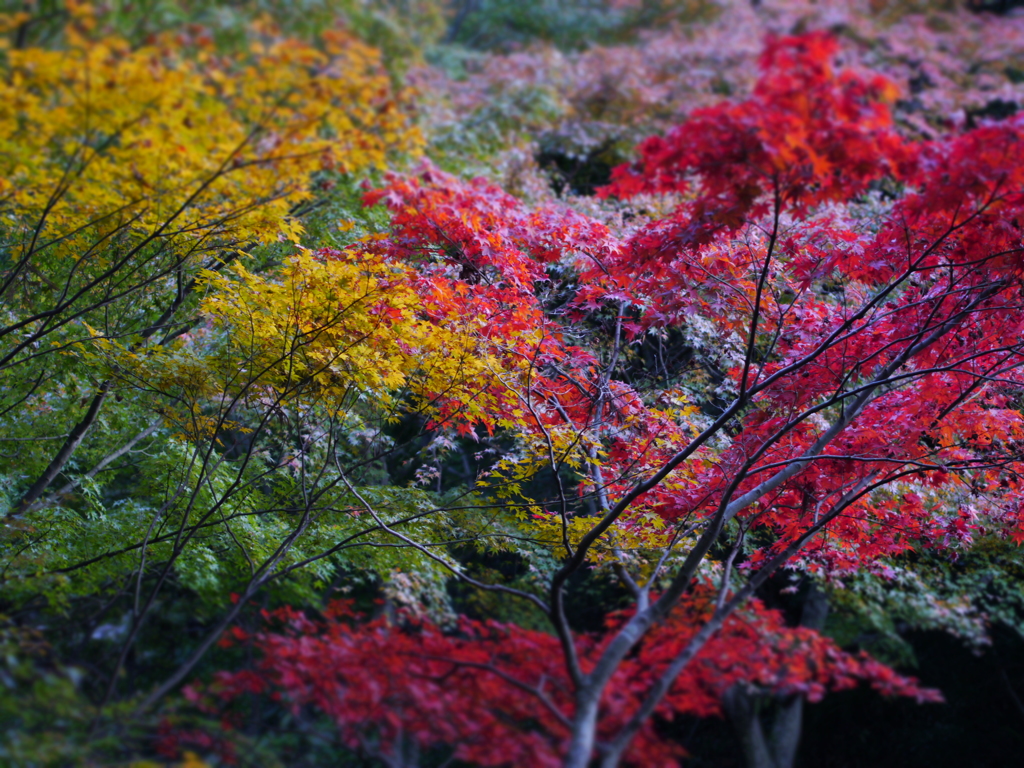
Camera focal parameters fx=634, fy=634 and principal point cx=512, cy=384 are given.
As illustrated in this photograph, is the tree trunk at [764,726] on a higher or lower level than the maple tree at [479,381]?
lower

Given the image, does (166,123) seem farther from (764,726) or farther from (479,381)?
(764,726)

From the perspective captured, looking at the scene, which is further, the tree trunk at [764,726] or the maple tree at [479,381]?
the tree trunk at [764,726]

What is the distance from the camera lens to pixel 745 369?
10.0ft

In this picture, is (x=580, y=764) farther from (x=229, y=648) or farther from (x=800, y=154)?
(x=800, y=154)

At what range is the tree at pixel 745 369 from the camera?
2.50 m

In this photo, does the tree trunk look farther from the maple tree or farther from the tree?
the tree

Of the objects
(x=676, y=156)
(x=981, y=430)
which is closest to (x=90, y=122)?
(x=676, y=156)

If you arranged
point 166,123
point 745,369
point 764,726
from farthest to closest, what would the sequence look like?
point 764,726
point 745,369
point 166,123

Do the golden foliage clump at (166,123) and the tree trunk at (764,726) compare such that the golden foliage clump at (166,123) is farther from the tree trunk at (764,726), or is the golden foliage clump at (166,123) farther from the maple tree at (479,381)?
the tree trunk at (764,726)

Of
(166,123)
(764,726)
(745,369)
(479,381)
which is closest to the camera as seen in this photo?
(166,123)

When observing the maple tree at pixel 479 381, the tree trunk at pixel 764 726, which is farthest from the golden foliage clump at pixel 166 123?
the tree trunk at pixel 764 726

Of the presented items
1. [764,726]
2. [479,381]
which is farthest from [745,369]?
[764,726]

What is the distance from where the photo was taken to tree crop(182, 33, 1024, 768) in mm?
2500

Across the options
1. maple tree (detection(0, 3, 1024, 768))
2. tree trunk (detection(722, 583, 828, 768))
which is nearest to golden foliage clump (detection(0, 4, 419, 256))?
maple tree (detection(0, 3, 1024, 768))
